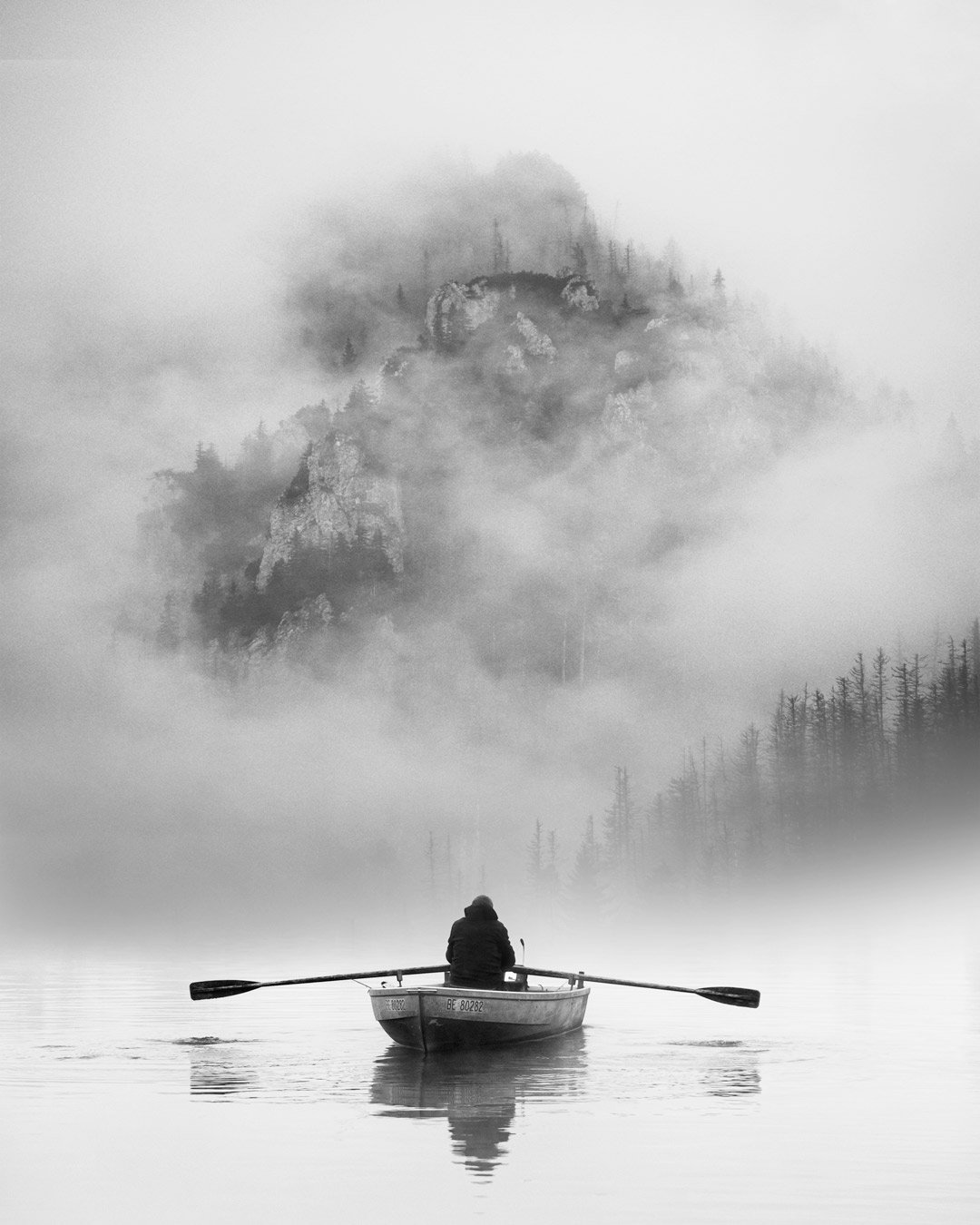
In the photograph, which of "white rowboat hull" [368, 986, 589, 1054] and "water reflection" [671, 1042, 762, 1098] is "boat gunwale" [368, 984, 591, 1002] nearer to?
"white rowboat hull" [368, 986, 589, 1054]

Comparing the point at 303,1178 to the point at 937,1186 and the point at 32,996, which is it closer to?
the point at 937,1186

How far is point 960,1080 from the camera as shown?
27.7 m

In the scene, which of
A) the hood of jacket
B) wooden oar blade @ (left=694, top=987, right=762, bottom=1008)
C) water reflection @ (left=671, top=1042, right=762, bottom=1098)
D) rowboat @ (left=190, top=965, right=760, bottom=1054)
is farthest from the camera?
wooden oar blade @ (left=694, top=987, right=762, bottom=1008)

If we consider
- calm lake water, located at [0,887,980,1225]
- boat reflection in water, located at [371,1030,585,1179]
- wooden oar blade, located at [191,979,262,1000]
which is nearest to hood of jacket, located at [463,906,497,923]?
boat reflection in water, located at [371,1030,585,1179]

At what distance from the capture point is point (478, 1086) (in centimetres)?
2588

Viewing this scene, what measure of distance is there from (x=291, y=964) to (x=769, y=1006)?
4855 centimetres

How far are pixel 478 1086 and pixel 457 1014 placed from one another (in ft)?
11.4

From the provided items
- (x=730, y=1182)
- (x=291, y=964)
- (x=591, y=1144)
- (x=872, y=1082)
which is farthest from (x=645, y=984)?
(x=291, y=964)

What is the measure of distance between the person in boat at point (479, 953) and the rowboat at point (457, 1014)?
1.59 feet

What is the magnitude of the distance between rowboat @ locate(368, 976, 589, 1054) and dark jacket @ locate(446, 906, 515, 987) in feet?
1.54

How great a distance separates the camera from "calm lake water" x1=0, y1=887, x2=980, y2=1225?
16625 mm

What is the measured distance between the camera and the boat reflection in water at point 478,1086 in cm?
2047

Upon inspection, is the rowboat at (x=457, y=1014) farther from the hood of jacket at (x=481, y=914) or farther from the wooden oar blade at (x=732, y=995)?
the wooden oar blade at (x=732, y=995)

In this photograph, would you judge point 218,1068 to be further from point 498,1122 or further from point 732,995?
point 732,995
